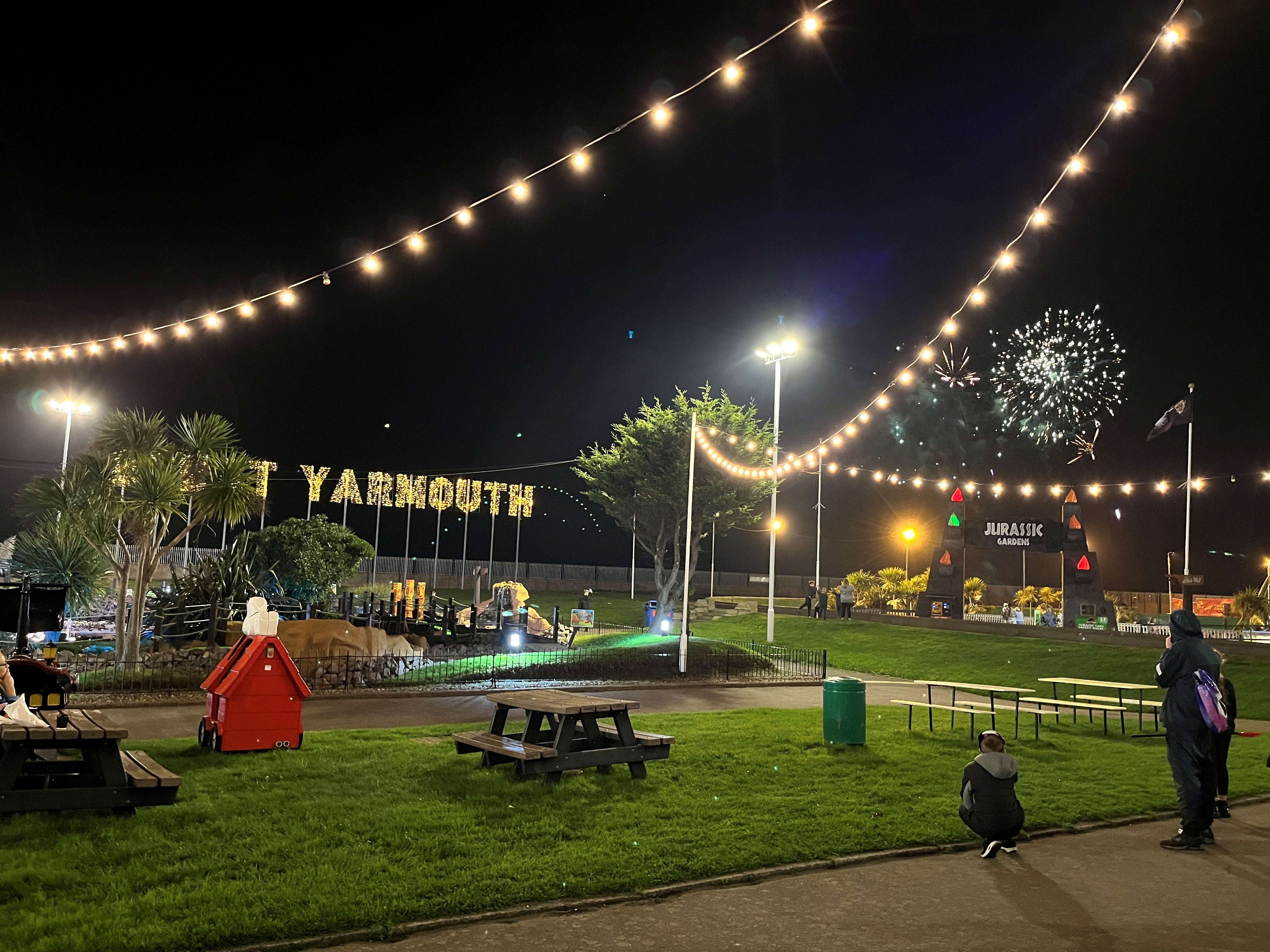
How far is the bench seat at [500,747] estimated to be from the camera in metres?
8.17

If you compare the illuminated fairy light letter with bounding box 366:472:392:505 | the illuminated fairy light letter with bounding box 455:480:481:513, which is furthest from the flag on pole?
the illuminated fairy light letter with bounding box 366:472:392:505

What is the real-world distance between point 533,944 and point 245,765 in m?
5.08

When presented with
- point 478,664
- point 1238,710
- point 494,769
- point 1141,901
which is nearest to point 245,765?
point 494,769

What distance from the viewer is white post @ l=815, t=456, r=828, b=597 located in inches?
1464

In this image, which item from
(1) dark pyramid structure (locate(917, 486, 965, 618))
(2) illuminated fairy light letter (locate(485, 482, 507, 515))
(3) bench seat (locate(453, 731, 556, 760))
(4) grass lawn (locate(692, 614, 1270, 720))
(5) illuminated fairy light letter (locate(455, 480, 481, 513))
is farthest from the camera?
(2) illuminated fairy light letter (locate(485, 482, 507, 515))

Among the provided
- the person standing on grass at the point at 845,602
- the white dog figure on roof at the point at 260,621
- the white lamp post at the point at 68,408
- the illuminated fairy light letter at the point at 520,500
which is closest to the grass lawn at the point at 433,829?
the white dog figure on roof at the point at 260,621

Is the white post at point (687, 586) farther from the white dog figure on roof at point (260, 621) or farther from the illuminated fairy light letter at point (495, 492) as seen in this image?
the illuminated fairy light letter at point (495, 492)

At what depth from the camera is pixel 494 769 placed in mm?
8789

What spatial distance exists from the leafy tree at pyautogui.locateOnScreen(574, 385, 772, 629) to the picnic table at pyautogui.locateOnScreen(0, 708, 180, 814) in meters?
27.1

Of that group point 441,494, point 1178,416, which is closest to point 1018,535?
point 1178,416

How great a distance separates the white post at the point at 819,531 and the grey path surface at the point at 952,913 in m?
28.3

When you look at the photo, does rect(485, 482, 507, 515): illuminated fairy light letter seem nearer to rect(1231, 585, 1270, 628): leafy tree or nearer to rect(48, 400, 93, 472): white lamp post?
rect(48, 400, 93, 472): white lamp post

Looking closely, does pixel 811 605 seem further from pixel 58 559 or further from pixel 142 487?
pixel 58 559

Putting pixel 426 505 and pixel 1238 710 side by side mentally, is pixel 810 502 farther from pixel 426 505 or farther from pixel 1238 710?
pixel 1238 710
